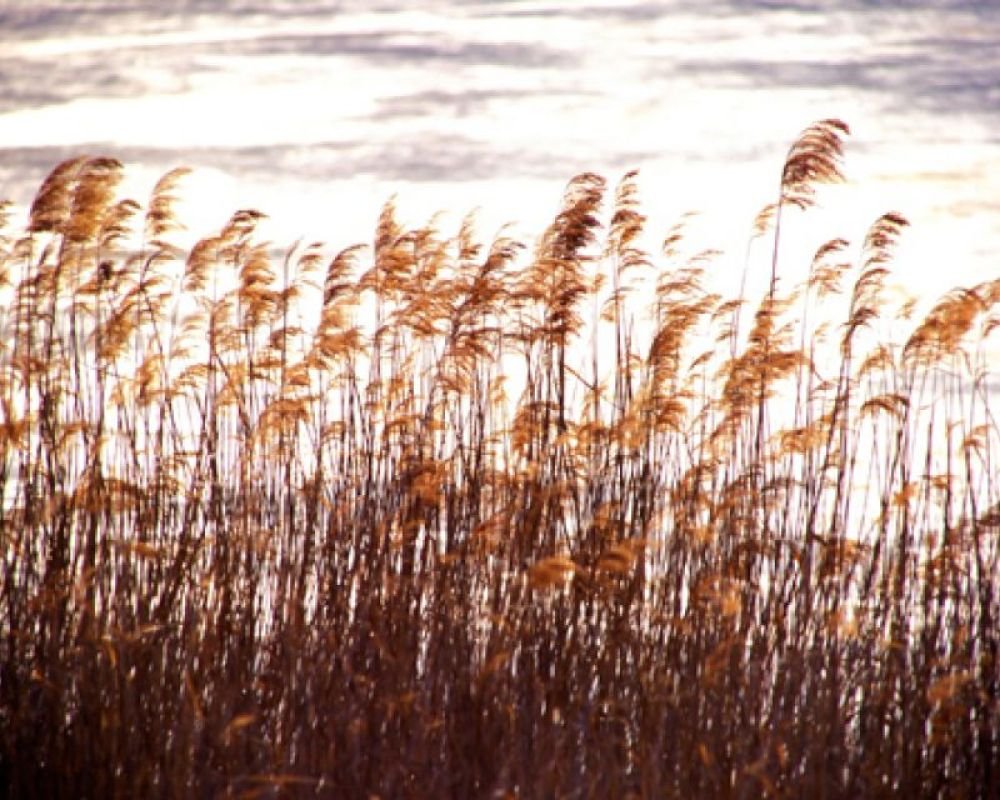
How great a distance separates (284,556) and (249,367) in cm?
83

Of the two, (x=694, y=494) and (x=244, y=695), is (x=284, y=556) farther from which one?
(x=694, y=494)

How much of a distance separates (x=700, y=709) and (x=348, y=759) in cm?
105

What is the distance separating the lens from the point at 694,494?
538 cm

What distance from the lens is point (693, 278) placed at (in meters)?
5.91

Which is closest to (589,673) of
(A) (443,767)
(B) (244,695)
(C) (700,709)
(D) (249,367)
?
(C) (700,709)

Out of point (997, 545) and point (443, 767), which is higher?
point (997, 545)

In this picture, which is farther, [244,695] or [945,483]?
[945,483]

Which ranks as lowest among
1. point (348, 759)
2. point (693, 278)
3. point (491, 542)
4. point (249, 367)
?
point (348, 759)

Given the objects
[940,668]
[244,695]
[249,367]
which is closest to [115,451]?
[249,367]

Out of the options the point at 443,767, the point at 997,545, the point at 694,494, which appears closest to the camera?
the point at 443,767

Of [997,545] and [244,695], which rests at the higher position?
[997,545]

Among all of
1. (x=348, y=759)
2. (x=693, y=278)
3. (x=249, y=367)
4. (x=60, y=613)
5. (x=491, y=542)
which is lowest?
(x=348, y=759)

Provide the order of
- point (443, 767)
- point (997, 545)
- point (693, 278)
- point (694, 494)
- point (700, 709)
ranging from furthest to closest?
point (693, 278)
point (694, 494)
point (997, 545)
point (700, 709)
point (443, 767)

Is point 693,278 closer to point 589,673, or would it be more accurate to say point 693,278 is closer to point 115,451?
point 589,673
